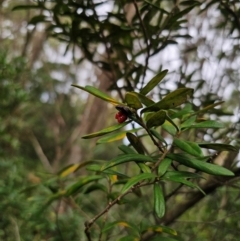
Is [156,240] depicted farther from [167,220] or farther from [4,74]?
[4,74]

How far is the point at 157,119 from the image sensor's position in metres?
0.56

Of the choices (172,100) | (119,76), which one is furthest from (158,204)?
(119,76)

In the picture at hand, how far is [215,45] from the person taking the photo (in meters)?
1.59

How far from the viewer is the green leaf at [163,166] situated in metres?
0.60

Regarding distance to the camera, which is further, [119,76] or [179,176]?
[119,76]

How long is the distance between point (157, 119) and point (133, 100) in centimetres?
5

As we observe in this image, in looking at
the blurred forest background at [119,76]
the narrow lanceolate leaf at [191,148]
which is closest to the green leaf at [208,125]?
the narrow lanceolate leaf at [191,148]

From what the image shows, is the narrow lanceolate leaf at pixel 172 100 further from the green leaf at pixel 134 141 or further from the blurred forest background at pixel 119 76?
the blurred forest background at pixel 119 76

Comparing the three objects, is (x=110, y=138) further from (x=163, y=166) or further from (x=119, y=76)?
(x=119, y=76)

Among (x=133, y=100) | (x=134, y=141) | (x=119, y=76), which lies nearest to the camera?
(x=133, y=100)

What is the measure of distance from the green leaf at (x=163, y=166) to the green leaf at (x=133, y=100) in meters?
0.10

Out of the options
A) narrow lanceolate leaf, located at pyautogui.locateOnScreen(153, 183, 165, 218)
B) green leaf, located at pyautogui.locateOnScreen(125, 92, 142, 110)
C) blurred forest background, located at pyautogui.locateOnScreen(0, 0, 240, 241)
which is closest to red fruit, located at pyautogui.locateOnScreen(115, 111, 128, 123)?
green leaf, located at pyautogui.locateOnScreen(125, 92, 142, 110)

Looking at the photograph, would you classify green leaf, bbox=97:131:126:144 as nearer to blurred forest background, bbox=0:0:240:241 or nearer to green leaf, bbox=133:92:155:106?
green leaf, bbox=133:92:155:106

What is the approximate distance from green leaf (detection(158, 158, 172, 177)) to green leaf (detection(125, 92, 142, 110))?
4.0 inches
